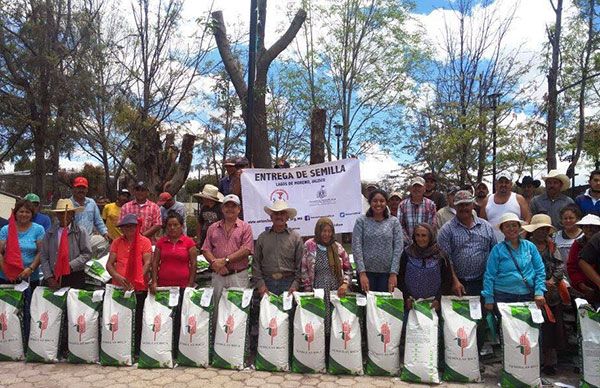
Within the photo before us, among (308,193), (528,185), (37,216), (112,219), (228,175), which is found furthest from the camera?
(112,219)

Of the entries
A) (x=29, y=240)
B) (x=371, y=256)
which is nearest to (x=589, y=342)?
(x=371, y=256)

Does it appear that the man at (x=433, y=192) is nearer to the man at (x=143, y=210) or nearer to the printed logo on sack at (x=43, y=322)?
the man at (x=143, y=210)

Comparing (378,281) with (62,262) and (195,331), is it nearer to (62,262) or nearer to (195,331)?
(195,331)

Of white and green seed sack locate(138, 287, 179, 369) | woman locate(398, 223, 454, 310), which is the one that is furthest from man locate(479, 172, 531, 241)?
white and green seed sack locate(138, 287, 179, 369)

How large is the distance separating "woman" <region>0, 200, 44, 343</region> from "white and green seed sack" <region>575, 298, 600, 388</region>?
209 inches

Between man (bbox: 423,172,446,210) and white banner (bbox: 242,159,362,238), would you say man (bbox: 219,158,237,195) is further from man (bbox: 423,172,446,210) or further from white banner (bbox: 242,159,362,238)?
man (bbox: 423,172,446,210)

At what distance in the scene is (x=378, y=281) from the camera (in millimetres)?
4824

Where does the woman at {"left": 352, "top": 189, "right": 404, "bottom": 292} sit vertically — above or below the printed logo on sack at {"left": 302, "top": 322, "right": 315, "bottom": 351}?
above

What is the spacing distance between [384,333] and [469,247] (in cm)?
123

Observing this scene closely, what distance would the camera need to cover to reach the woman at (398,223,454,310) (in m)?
4.47

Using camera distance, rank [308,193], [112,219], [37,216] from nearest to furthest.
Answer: [37,216], [308,193], [112,219]

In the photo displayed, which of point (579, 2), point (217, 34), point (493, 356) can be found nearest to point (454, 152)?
point (579, 2)

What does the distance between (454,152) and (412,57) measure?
362 centimetres

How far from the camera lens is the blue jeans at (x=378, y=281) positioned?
4.79 metres
